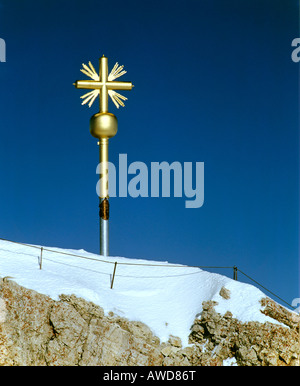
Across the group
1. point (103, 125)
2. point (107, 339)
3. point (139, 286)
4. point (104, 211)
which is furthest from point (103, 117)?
point (107, 339)

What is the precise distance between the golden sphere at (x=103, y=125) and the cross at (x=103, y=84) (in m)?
0.40

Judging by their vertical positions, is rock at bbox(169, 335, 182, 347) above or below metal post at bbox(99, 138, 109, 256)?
below

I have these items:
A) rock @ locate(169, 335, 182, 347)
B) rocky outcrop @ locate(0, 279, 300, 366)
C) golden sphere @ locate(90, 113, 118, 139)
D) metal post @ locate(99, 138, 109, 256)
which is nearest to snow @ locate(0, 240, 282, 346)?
rock @ locate(169, 335, 182, 347)

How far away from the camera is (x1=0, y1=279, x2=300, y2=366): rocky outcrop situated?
45.5 ft

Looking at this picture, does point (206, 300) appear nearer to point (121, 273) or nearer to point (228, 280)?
point (228, 280)

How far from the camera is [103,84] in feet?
71.5

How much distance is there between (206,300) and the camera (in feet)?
53.5

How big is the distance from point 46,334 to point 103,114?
10.3 meters

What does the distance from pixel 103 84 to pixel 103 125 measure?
188 cm

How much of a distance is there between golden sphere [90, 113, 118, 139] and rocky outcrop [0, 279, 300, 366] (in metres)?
8.43

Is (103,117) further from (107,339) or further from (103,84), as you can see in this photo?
(107,339)

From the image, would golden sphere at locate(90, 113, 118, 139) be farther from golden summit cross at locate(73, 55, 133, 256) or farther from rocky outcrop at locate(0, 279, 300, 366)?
rocky outcrop at locate(0, 279, 300, 366)

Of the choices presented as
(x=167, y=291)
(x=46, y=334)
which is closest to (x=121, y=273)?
(x=167, y=291)
